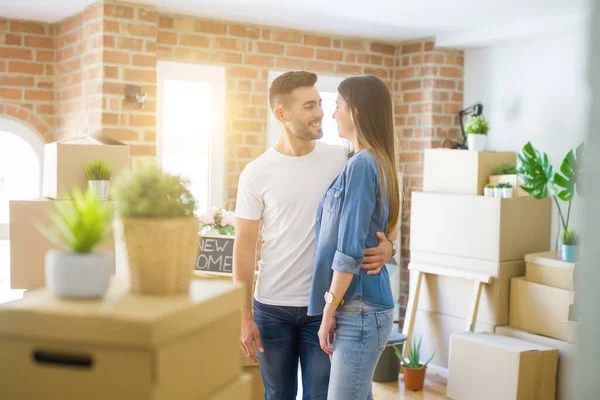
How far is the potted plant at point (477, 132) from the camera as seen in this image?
4.84 meters

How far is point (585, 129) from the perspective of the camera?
0.70m

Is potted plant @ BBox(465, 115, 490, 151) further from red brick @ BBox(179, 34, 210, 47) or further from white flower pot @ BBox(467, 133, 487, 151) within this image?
red brick @ BBox(179, 34, 210, 47)

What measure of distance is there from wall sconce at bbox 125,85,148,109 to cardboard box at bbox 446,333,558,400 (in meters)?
2.29

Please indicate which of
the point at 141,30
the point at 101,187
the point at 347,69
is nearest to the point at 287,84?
the point at 101,187

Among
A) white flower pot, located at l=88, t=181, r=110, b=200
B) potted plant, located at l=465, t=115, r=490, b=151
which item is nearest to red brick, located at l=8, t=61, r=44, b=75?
white flower pot, located at l=88, t=181, r=110, b=200

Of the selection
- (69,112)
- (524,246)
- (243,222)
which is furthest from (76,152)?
(524,246)

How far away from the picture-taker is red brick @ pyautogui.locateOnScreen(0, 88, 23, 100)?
470 centimetres

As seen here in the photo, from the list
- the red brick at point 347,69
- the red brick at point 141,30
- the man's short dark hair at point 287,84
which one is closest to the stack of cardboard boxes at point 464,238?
the red brick at point 347,69

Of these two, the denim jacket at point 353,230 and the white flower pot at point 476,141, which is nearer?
the denim jacket at point 353,230

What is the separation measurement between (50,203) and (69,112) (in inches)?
73.5

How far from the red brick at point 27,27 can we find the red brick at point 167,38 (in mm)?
839

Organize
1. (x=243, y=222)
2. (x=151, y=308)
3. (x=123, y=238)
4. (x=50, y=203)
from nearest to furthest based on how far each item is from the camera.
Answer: (x=151, y=308), (x=123, y=238), (x=243, y=222), (x=50, y=203)

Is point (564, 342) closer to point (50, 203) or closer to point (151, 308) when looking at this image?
point (50, 203)

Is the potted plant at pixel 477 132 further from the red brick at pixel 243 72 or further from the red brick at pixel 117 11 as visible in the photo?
the red brick at pixel 117 11
